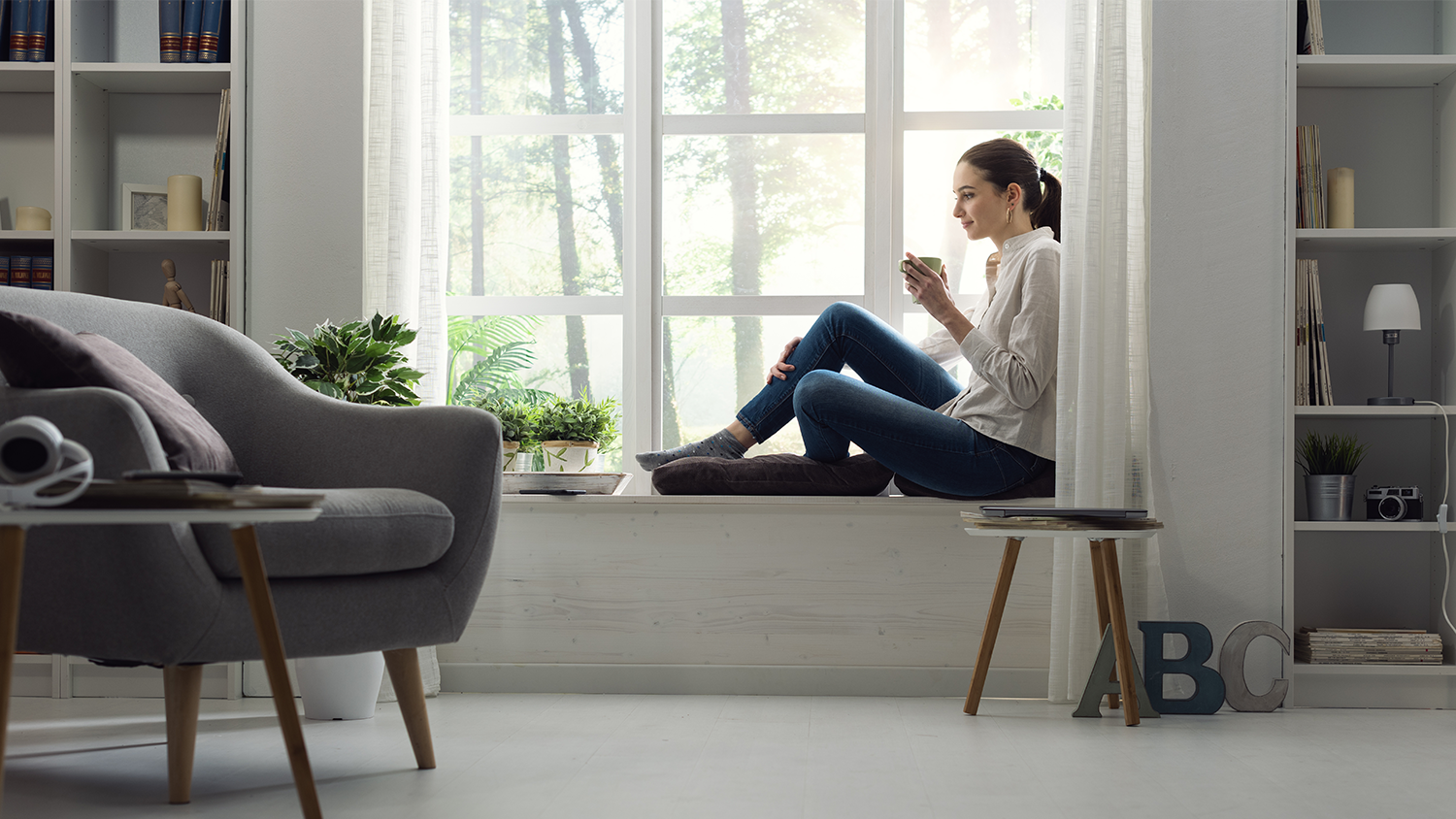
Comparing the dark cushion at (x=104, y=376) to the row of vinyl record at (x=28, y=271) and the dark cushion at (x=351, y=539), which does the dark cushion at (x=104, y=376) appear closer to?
the dark cushion at (x=351, y=539)

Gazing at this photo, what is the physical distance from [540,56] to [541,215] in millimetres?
458

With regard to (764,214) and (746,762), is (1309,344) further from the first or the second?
(746,762)

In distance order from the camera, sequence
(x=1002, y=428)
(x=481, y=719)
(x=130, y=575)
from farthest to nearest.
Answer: (x=1002, y=428)
(x=481, y=719)
(x=130, y=575)

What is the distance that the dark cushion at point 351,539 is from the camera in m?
1.51

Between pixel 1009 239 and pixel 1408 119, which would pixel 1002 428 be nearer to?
pixel 1009 239

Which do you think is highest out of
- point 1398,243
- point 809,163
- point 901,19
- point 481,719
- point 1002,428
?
point 901,19

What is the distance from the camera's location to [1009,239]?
2641 mm

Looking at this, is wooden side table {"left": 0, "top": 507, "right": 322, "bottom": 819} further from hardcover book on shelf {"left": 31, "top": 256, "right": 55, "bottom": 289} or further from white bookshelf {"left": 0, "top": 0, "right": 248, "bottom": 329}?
hardcover book on shelf {"left": 31, "top": 256, "right": 55, "bottom": 289}

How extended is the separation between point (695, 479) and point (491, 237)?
105 centimetres

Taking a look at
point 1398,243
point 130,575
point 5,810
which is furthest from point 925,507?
point 5,810

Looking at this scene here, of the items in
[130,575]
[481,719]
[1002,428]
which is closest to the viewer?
[130,575]

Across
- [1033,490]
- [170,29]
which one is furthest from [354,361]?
[1033,490]

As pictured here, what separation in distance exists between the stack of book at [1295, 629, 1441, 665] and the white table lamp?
0.54m

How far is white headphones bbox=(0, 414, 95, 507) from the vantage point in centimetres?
117
